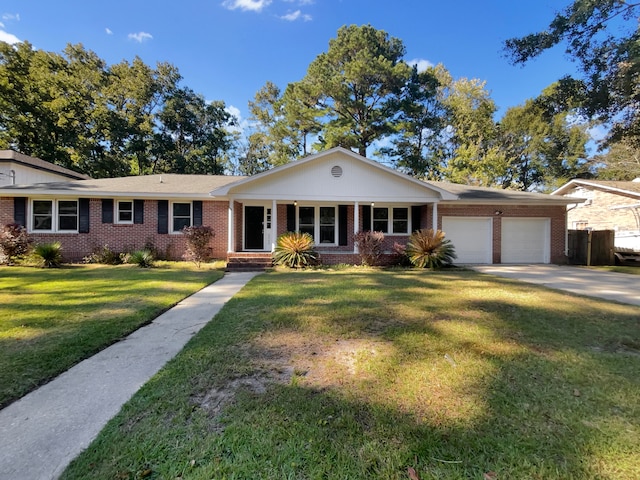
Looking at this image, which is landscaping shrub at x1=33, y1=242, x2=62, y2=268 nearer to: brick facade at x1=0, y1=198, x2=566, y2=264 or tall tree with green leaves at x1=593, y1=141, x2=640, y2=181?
brick facade at x1=0, y1=198, x2=566, y2=264

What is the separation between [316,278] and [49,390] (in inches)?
256

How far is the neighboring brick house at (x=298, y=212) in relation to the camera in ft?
40.1

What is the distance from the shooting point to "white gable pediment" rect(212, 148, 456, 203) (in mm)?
12203

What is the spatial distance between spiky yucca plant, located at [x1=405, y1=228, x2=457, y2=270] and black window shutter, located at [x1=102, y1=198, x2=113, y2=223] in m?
11.8

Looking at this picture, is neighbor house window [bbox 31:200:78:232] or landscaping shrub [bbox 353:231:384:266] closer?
landscaping shrub [bbox 353:231:384:266]

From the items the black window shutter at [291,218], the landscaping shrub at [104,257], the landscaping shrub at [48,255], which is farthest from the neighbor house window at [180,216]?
the black window shutter at [291,218]

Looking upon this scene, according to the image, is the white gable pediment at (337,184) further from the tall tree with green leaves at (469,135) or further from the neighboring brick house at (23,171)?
the neighboring brick house at (23,171)

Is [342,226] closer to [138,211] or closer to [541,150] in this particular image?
[138,211]

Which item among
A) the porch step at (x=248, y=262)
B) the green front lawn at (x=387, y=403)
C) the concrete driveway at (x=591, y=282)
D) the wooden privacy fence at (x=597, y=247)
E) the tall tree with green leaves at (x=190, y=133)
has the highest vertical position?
the tall tree with green leaves at (x=190, y=133)

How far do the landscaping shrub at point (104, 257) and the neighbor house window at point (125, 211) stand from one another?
50.7 inches

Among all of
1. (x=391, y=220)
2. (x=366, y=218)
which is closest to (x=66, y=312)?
(x=366, y=218)

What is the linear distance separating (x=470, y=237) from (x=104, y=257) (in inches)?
583

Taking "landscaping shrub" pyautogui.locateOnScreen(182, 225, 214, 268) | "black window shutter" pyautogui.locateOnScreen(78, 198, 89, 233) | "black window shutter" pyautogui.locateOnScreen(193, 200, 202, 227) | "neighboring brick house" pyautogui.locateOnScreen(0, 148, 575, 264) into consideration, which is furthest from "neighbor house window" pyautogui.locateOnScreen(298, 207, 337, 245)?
"black window shutter" pyautogui.locateOnScreen(78, 198, 89, 233)

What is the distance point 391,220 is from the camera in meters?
14.2
